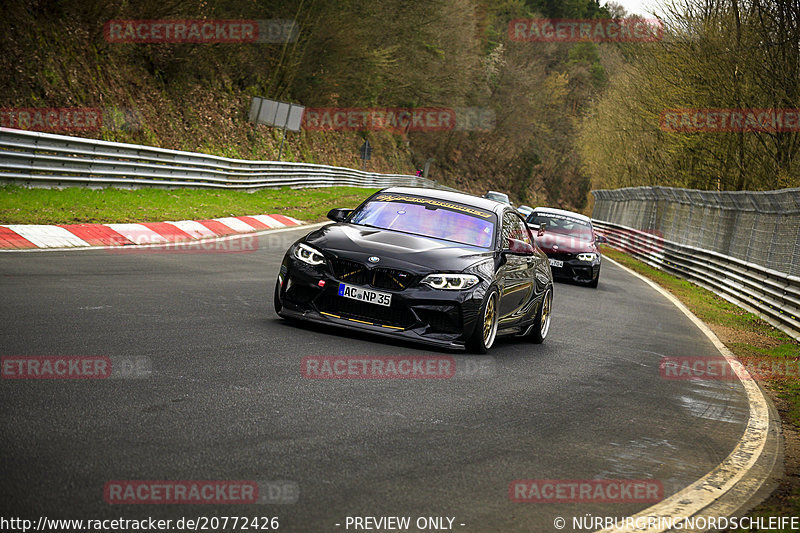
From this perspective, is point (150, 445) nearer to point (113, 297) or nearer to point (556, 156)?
point (113, 297)

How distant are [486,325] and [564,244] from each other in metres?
12.2

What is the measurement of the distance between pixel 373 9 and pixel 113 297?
43.5m

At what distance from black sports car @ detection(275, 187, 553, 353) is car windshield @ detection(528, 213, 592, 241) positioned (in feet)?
39.2

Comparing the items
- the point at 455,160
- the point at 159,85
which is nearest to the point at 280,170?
the point at 159,85

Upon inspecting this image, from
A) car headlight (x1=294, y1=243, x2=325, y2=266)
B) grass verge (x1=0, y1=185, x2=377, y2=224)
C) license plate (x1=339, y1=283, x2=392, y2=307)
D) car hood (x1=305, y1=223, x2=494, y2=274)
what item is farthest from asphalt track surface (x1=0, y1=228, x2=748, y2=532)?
grass verge (x1=0, y1=185, x2=377, y2=224)

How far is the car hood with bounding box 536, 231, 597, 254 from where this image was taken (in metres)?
20.6

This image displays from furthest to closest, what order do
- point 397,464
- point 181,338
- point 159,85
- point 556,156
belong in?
1. point 556,156
2. point 159,85
3. point 181,338
4. point 397,464

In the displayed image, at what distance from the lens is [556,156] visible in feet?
361

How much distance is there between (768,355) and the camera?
1306 centimetres

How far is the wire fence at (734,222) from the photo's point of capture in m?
17.7

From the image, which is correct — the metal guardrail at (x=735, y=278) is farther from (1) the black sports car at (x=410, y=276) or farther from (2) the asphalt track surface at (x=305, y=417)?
(1) the black sports car at (x=410, y=276)

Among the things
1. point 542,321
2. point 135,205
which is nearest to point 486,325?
point 542,321

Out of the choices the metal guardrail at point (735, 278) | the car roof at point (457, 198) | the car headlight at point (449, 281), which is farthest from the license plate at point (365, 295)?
the metal guardrail at point (735, 278)

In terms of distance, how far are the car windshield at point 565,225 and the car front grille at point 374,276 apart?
13.5 meters
